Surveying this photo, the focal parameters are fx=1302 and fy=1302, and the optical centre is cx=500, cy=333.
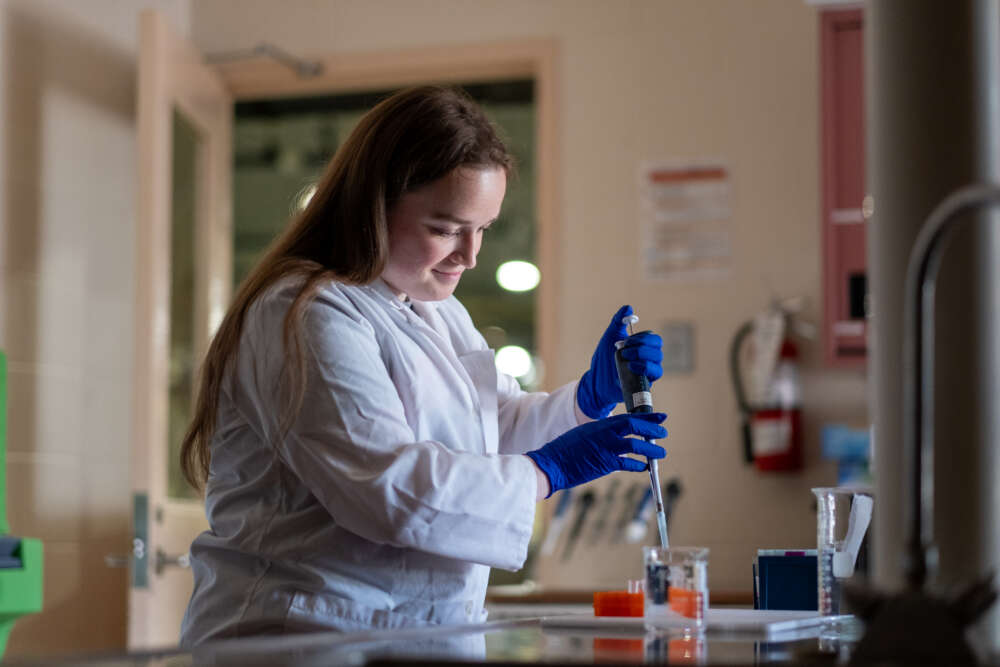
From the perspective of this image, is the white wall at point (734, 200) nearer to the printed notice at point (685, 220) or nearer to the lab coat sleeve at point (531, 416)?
the printed notice at point (685, 220)

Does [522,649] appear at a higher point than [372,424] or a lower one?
lower

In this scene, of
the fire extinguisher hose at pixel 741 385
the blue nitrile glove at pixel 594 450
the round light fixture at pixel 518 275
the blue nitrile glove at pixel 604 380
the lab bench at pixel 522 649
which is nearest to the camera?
the lab bench at pixel 522 649

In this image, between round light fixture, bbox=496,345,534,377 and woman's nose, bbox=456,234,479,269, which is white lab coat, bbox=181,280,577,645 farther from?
round light fixture, bbox=496,345,534,377

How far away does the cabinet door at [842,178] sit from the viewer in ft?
10.4

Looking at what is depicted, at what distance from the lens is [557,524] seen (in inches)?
134

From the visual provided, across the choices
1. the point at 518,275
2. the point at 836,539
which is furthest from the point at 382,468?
the point at 518,275

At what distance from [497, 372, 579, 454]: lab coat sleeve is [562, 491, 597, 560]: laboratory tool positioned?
142 cm

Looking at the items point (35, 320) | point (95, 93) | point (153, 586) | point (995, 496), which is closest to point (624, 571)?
point (153, 586)

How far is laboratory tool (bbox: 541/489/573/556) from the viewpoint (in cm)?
339

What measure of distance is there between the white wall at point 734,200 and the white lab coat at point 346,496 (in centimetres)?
183

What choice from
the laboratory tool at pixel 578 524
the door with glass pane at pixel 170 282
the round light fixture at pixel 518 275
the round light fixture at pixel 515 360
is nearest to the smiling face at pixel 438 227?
the door with glass pane at pixel 170 282

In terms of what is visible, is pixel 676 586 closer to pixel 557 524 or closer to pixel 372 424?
pixel 372 424

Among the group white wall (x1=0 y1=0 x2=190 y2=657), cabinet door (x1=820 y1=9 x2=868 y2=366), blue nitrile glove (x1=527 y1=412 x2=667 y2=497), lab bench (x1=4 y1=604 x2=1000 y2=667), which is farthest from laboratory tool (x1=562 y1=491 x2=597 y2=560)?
lab bench (x1=4 y1=604 x2=1000 y2=667)

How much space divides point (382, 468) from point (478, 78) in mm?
2500
